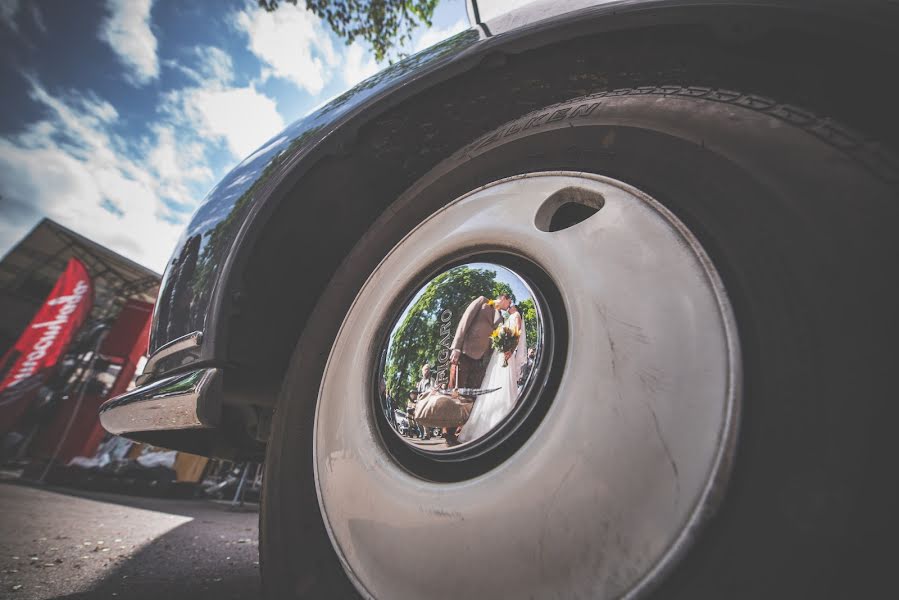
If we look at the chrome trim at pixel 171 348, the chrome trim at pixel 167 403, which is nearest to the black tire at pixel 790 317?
the chrome trim at pixel 167 403

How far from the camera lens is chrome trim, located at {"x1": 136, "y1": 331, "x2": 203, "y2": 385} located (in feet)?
2.46

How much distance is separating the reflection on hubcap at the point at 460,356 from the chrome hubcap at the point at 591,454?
3 cm

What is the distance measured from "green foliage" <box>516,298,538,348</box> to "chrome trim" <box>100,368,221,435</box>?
0.59 metres

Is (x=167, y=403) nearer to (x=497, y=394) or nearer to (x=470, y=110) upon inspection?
(x=497, y=394)

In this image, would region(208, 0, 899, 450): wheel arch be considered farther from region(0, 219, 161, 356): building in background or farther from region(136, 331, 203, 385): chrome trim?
region(0, 219, 161, 356): building in background

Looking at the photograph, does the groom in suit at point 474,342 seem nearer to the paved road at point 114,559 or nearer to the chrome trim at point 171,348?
the chrome trim at point 171,348

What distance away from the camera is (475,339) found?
0.57 meters

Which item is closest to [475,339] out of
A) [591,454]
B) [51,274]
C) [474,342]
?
[474,342]

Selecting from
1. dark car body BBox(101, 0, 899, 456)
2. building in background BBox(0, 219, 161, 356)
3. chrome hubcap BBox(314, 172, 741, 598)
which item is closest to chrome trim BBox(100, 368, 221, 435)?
dark car body BBox(101, 0, 899, 456)

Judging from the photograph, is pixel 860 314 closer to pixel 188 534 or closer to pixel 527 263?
pixel 527 263

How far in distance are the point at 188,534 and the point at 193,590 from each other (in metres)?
1.18

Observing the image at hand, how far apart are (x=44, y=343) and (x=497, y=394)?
21.6 feet

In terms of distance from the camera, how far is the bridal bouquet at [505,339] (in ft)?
1.71

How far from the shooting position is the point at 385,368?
665mm
